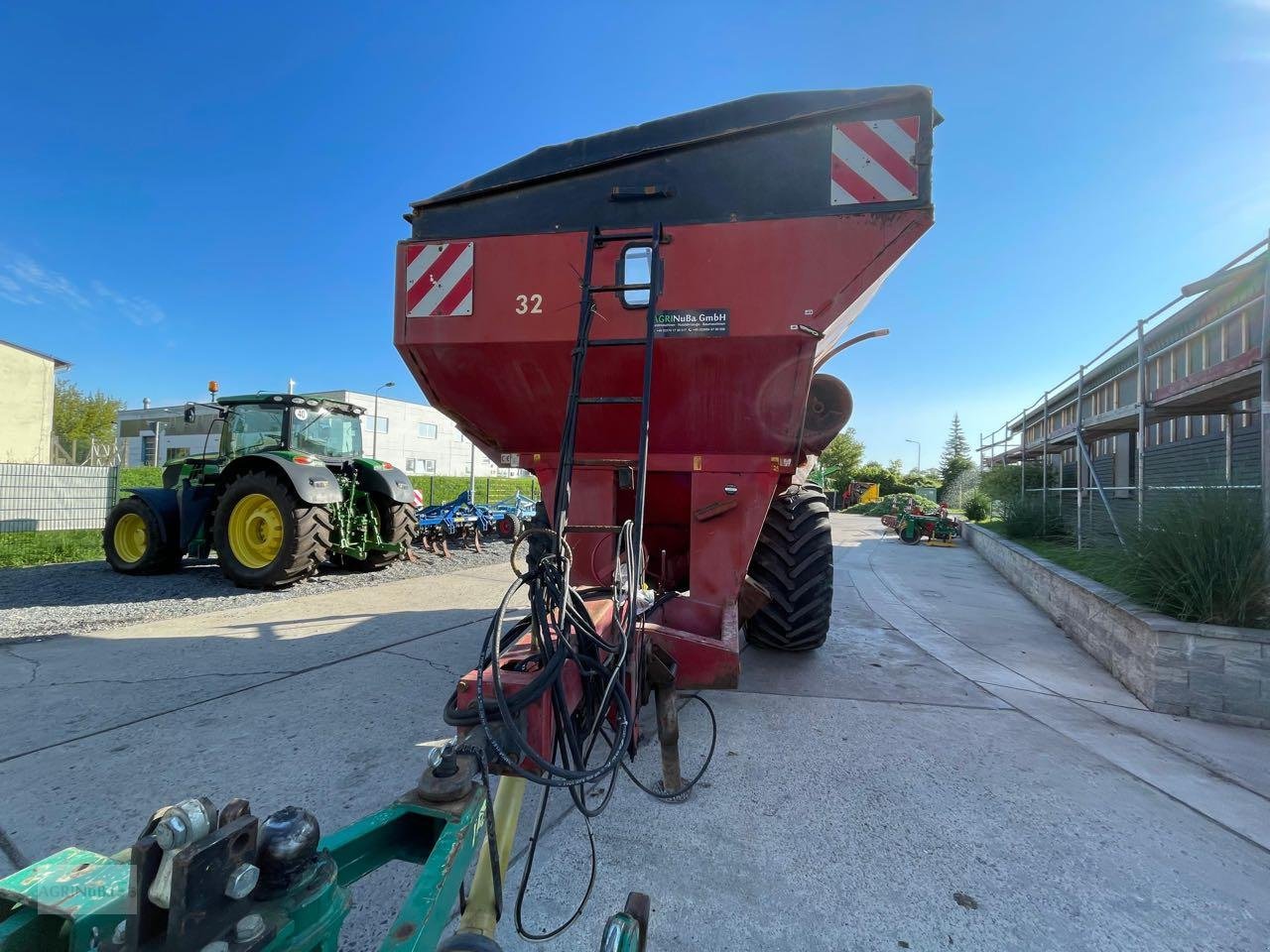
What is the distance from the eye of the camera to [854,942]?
5.49 ft

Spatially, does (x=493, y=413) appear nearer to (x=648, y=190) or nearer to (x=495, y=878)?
(x=648, y=190)

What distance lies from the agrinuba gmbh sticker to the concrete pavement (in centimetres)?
204

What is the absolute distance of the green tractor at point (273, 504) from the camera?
6383mm

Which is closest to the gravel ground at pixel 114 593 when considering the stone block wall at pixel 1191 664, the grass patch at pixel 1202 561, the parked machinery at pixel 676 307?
the parked machinery at pixel 676 307

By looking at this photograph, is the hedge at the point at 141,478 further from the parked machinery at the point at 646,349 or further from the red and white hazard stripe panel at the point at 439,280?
the parked machinery at the point at 646,349

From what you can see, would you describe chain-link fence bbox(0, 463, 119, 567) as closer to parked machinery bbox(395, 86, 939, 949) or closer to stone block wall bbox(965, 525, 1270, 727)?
parked machinery bbox(395, 86, 939, 949)

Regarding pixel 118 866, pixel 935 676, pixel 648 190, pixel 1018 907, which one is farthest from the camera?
pixel 935 676

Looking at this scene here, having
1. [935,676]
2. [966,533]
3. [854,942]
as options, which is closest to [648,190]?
[854,942]

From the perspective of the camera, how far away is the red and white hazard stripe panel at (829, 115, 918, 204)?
247cm

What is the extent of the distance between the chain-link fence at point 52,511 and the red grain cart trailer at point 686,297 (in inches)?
375

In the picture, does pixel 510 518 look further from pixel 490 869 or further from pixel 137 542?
pixel 490 869

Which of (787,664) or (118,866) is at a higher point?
(118,866)

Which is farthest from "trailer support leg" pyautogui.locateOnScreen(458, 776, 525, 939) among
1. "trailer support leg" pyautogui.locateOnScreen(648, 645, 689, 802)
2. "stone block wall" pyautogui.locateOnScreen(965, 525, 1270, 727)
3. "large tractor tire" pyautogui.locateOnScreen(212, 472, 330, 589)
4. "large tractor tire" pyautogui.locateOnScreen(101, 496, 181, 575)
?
"large tractor tire" pyautogui.locateOnScreen(101, 496, 181, 575)

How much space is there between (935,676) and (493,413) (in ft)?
12.0
